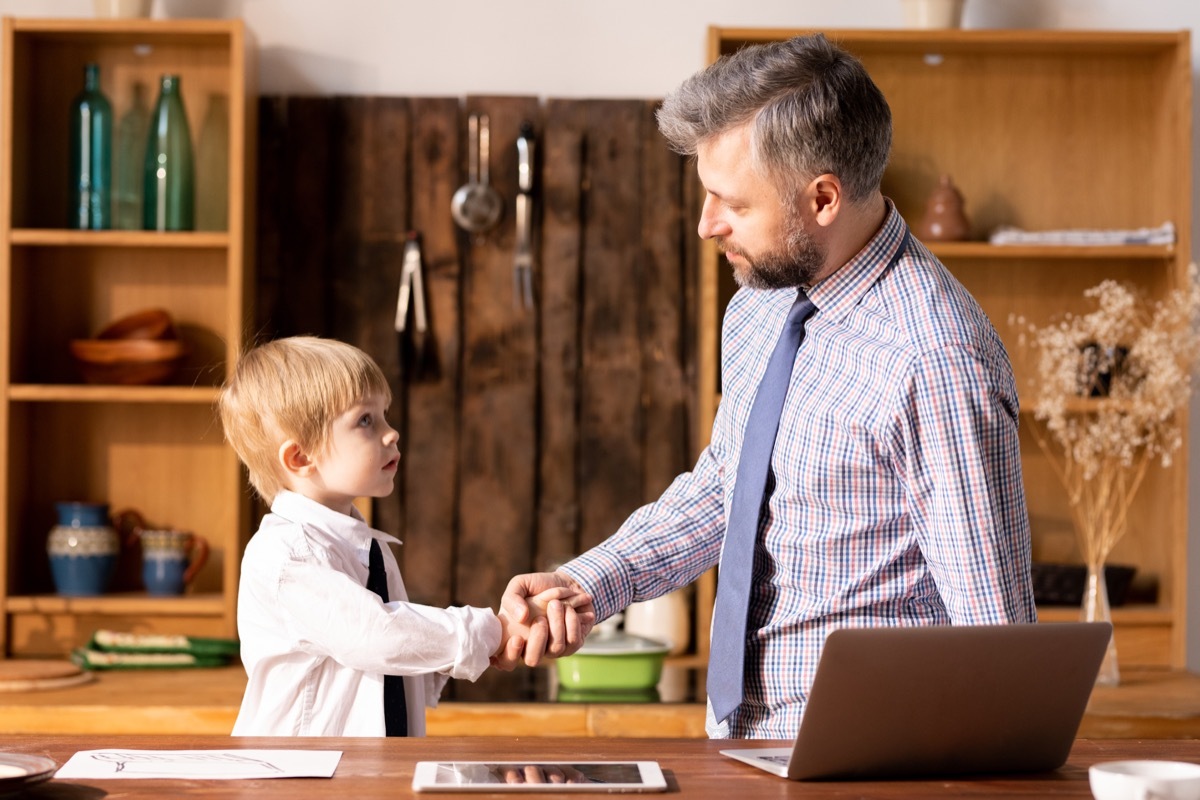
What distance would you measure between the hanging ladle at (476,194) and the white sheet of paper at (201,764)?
6.70 ft

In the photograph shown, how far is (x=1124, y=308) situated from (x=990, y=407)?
1.80m

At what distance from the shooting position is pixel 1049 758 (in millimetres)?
1247

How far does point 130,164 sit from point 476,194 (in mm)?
792

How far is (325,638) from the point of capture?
66.1 inches

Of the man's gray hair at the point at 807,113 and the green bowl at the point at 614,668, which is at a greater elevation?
the man's gray hair at the point at 807,113

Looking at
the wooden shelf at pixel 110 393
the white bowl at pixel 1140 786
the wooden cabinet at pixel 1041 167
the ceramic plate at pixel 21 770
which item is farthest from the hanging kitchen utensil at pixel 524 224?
the white bowl at pixel 1140 786

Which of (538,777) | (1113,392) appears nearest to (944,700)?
(538,777)

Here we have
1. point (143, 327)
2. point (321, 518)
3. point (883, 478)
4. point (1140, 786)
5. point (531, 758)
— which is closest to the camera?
point (1140, 786)

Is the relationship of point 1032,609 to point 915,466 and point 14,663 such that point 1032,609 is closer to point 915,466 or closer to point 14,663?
point 915,466

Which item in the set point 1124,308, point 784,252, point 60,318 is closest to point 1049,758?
point 784,252

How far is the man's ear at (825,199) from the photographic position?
163 centimetres

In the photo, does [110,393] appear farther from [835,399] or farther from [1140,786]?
[1140,786]

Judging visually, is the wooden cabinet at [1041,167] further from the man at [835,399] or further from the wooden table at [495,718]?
the man at [835,399]

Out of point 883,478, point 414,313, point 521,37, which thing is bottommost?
point 883,478
